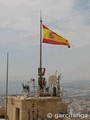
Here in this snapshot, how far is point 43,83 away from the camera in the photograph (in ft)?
79.4

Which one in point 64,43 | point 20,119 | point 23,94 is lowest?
point 20,119

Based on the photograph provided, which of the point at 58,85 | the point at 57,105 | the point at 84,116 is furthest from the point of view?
the point at 58,85

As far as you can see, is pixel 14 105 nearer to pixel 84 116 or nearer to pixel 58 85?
pixel 58 85

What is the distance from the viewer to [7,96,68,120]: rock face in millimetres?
21969

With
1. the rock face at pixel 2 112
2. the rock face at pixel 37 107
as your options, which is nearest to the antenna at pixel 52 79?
the rock face at pixel 37 107

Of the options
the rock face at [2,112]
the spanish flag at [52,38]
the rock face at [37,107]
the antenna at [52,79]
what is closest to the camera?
the rock face at [37,107]

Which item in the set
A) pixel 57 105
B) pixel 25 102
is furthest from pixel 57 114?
pixel 25 102

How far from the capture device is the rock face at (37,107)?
2197cm

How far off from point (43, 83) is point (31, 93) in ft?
3.49

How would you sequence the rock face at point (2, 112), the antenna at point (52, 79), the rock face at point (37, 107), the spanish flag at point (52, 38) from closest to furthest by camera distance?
the rock face at point (37, 107) < the antenna at point (52, 79) < the spanish flag at point (52, 38) < the rock face at point (2, 112)

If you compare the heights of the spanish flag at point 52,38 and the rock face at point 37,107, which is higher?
the spanish flag at point 52,38

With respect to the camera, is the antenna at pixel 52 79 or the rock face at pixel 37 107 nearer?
the rock face at pixel 37 107

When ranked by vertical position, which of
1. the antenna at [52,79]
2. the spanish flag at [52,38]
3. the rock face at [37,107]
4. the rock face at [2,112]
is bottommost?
the rock face at [2,112]

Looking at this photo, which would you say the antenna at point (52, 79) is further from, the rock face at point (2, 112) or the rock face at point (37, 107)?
the rock face at point (2, 112)
